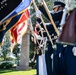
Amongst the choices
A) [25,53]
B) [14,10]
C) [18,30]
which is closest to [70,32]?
[14,10]

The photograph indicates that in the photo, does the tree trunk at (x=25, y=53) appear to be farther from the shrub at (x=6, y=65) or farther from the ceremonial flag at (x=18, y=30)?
the ceremonial flag at (x=18, y=30)

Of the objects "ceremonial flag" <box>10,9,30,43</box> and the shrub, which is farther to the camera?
the shrub

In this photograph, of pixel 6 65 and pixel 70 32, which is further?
pixel 6 65

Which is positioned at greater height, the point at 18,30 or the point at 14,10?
the point at 14,10

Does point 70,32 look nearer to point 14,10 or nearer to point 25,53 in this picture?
point 14,10

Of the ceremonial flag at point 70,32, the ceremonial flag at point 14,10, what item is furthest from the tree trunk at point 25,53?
the ceremonial flag at point 70,32

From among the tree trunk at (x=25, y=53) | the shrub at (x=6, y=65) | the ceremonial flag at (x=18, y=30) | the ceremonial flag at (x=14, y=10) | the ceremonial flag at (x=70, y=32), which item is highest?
the ceremonial flag at (x=14, y=10)

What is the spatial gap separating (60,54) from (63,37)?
188 centimetres

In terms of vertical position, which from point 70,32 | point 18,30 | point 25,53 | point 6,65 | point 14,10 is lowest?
point 6,65

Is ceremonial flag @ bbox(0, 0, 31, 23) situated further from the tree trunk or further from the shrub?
the shrub

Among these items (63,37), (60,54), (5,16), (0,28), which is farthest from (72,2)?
(0,28)

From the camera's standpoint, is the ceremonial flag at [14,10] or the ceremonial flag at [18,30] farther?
the ceremonial flag at [18,30]

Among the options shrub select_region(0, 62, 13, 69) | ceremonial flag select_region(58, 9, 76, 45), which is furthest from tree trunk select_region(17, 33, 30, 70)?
ceremonial flag select_region(58, 9, 76, 45)

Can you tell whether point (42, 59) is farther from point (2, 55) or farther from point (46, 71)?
point (2, 55)
